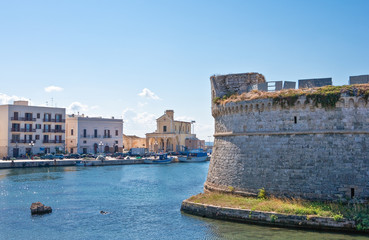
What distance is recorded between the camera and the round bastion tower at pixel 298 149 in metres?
17.0

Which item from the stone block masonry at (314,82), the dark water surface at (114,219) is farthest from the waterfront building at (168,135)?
the stone block masonry at (314,82)

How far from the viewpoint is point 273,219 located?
15906mm

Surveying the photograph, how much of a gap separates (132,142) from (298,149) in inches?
3013

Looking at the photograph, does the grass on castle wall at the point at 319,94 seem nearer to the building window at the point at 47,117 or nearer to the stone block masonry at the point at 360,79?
the stone block masonry at the point at 360,79

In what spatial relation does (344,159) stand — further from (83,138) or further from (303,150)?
(83,138)

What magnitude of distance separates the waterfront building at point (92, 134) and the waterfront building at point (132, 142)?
1653 centimetres

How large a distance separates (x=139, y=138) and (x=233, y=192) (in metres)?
76.0

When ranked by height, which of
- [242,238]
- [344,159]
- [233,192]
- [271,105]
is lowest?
[242,238]

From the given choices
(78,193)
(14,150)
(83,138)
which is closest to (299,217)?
(78,193)

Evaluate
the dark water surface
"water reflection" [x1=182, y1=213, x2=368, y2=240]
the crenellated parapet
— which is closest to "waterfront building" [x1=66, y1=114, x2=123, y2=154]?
the dark water surface

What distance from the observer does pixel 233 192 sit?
19438mm

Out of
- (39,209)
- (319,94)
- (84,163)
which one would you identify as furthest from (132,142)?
(319,94)

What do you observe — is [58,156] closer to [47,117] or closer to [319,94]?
[47,117]

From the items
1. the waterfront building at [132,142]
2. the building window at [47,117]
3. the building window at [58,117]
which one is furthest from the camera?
the waterfront building at [132,142]
